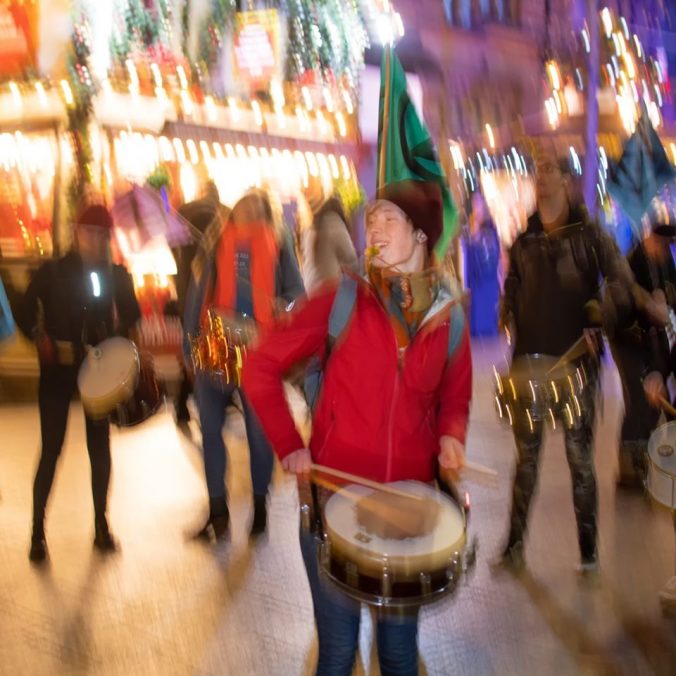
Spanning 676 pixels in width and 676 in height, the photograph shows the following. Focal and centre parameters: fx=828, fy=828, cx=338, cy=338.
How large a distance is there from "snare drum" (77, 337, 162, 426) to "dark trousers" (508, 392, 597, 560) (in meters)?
2.10

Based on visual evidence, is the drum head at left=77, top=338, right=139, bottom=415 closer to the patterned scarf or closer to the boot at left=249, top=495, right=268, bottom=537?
the boot at left=249, top=495, right=268, bottom=537

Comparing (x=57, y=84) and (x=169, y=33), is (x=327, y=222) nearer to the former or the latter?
(x=57, y=84)

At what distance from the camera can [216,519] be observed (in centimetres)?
498

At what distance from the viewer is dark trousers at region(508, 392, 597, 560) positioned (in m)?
4.32

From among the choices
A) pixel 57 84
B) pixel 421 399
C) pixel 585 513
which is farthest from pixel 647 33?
pixel 421 399

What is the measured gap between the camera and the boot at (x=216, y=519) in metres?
4.95

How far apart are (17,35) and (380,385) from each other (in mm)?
9095

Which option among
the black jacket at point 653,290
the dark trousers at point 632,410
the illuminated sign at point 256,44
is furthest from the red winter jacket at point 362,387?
the illuminated sign at point 256,44

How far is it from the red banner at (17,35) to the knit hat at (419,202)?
862 centimetres

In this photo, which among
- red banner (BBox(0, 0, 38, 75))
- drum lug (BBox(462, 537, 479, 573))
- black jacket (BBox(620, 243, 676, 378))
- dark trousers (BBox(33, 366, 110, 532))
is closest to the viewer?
drum lug (BBox(462, 537, 479, 573))

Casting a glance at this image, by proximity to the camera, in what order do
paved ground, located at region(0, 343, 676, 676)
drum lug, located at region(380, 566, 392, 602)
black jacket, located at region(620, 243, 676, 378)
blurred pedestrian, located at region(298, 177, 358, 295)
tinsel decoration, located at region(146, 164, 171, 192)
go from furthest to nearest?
tinsel decoration, located at region(146, 164, 171, 192) < blurred pedestrian, located at region(298, 177, 358, 295) < black jacket, located at region(620, 243, 676, 378) < paved ground, located at region(0, 343, 676, 676) < drum lug, located at region(380, 566, 392, 602)

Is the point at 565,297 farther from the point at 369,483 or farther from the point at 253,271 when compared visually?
the point at 369,483

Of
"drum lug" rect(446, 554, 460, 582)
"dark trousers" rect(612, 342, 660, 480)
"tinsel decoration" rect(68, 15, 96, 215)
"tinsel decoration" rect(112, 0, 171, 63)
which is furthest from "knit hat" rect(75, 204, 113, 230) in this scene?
"tinsel decoration" rect(112, 0, 171, 63)

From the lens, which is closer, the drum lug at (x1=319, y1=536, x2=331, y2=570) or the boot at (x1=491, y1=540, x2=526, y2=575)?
the drum lug at (x1=319, y1=536, x2=331, y2=570)
